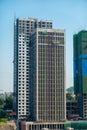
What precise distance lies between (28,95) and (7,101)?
4.08 feet

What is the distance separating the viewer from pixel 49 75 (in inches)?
268

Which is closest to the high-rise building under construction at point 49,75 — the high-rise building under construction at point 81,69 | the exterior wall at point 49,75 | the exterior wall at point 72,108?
the exterior wall at point 49,75

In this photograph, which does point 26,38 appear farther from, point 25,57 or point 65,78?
point 65,78

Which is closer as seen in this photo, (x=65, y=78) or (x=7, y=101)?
(x=65, y=78)

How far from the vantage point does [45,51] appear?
22.5 feet

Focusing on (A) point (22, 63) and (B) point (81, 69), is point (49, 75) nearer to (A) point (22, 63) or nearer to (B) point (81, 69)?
(B) point (81, 69)

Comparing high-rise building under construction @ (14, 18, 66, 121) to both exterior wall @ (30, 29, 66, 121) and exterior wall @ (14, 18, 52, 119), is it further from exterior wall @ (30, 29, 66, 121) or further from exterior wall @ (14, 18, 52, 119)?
exterior wall @ (14, 18, 52, 119)

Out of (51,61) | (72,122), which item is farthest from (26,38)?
(72,122)

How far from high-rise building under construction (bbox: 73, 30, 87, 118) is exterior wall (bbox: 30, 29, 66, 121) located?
2.69 ft

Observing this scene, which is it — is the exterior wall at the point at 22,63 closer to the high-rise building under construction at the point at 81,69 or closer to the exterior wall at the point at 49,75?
the high-rise building under construction at the point at 81,69

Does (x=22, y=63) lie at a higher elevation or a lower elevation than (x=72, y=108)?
higher

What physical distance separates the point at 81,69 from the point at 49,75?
1114 millimetres

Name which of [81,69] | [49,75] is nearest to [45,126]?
[49,75]

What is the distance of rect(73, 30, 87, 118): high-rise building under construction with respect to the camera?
756cm
